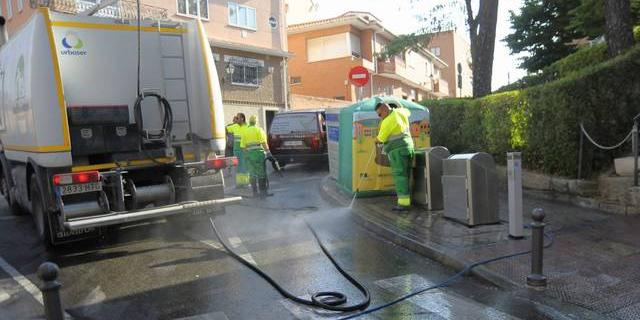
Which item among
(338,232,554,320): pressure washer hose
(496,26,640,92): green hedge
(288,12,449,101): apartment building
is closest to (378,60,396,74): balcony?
(288,12,449,101): apartment building

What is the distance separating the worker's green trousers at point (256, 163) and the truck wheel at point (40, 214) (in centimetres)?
417

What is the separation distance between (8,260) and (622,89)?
8.56 m

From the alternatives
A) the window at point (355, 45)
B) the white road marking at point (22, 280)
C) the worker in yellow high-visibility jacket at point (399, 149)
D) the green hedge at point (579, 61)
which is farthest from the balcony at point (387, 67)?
the white road marking at point (22, 280)

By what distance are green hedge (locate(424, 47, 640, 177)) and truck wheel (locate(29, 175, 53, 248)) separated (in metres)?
7.27

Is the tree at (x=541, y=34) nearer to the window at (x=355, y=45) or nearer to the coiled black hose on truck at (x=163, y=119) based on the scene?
the coiled black hose on truck at (x=163, y=119)

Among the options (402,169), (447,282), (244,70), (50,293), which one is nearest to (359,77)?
(402,169)

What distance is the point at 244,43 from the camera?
26438mm

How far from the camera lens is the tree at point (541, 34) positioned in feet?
57.3

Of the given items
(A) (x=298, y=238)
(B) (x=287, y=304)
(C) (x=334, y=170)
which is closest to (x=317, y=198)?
(C) (x=334, y=170)

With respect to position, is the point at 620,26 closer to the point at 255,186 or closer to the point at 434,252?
the point at 434,252

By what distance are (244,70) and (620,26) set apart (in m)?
19.0

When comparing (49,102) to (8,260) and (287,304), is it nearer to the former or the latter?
(8,260)

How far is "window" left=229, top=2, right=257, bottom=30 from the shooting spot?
26.2 m

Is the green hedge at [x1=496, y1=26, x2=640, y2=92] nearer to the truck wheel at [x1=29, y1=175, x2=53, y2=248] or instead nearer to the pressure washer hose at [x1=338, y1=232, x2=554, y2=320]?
the pressure washer hose at [x1=338, y1=232, x2=554, y2=320]
